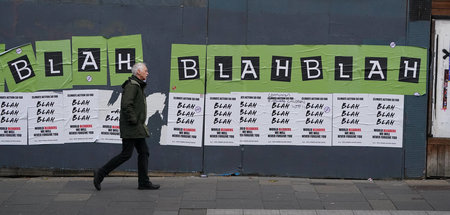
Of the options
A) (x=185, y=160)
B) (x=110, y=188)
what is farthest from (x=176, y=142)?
(x=110, y=188)

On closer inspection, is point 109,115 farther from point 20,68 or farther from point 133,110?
point 20,68

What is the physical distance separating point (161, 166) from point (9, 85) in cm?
263

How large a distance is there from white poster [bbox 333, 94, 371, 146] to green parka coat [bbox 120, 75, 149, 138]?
2.98 metres

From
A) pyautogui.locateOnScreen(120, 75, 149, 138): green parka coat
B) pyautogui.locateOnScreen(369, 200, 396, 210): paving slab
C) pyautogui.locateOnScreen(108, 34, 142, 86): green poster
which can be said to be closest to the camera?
pyautogui.locateOnScreen(369, 200, 396, 210): paving slab

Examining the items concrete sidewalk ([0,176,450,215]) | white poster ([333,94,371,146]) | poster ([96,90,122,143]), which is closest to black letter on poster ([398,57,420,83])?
white poster ([333,94,371,146])

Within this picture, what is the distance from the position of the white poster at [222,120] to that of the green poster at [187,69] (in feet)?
0.90

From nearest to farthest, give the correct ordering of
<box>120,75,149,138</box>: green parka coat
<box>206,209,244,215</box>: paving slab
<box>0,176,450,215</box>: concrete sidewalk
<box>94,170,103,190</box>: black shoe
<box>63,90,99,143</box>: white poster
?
1. <box>206,209,244,215</box>: paving slab
2. <box>0,176,450,215</box>: concrete sidewalk
3. <box>120,75,149,138</box>: green parka coat
4. <box>94,170,103,190</box>: black shoe
5. <box>63,90,99,143</box>: white poster

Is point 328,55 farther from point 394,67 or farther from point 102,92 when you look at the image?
point 102,92

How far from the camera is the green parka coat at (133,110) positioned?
306 inches

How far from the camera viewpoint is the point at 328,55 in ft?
29.3

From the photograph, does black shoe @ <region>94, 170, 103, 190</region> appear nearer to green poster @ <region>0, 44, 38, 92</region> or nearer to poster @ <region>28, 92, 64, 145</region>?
poster @ <region>28, 92, 64, 145</region>

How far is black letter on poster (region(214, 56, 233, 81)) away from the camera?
8938mm

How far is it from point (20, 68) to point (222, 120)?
3.18m

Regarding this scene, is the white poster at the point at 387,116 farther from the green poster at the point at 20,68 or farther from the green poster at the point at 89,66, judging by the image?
the green poster at the point at 20,68
